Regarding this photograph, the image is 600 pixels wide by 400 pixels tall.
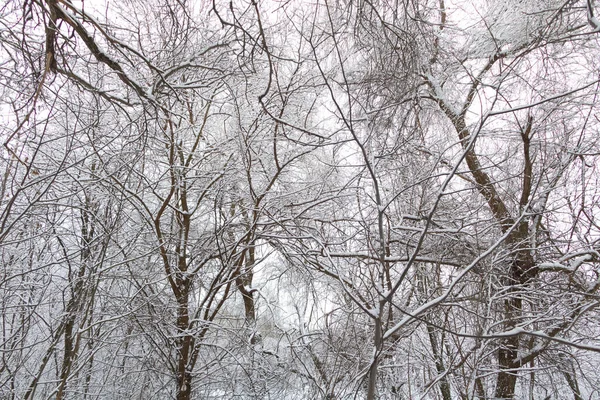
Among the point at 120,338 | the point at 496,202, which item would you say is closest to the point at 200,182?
the point at 120,338

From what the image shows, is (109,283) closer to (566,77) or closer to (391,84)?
(391,84)

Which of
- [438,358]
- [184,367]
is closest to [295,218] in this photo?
[438,358]

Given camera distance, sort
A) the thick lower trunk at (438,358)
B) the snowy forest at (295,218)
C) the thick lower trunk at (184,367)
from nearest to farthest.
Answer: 1. the thick lower trunk at (438,358)
2. the snowy forest at (295,218)
3. the thick lower trunk at (184,367)

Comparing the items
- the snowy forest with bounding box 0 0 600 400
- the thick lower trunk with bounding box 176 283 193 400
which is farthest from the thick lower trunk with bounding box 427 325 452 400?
the thick lower trunk with bounding box 176 283 193 400

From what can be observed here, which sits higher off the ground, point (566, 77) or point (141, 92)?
point (566, 77)

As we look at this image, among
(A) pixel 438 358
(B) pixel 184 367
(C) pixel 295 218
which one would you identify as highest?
(C) pixel 295 218

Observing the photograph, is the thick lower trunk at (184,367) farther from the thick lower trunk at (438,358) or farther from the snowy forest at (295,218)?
the thick lower trunk at (438,358)

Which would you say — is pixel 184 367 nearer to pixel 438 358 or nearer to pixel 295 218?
pixel 295 218

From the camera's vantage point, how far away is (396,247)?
5.14 meters

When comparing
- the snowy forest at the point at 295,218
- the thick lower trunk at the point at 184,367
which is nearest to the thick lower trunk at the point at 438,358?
the snowy forest at the point at 295,218

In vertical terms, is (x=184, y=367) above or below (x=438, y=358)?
below

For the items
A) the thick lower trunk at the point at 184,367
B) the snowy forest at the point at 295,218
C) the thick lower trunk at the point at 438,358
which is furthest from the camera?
the thick lower trunk at the point at 184,367

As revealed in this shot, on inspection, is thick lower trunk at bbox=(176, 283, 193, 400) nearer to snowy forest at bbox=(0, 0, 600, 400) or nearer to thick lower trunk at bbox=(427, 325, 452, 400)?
snowy forest at bbox=(0, 0, 600, 400)

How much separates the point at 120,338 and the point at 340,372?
8.39 feet
